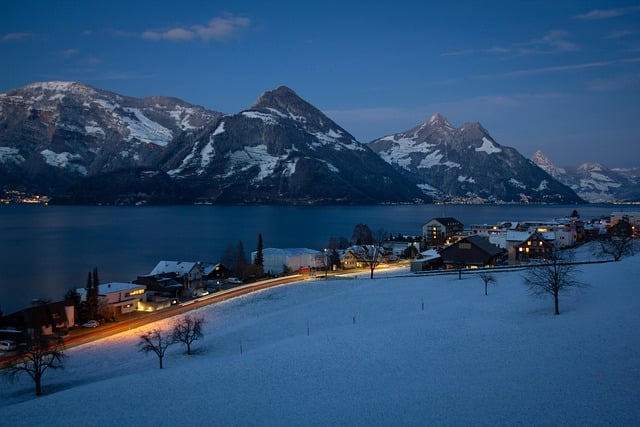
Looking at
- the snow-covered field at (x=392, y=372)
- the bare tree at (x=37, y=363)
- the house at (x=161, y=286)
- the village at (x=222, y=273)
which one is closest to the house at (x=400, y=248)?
the village at (x=222, y=273)

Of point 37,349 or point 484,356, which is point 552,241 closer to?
point 484,356

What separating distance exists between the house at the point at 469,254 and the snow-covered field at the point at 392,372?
20066mm

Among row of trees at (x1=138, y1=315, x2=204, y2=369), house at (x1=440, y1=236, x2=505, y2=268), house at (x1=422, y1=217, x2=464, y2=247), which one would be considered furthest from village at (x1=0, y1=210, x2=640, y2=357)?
house at (x1=422, y1=217, x2=464, y2=247)

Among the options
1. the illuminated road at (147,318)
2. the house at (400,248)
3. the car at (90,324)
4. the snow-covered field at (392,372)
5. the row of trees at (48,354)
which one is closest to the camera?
the snow-covered field at (392,372)

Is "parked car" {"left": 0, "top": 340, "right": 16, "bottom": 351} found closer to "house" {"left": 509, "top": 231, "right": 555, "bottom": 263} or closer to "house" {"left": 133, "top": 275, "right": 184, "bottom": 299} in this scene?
"house" {"left": 133, "top": 275, "right": 184, "bottom": 299}

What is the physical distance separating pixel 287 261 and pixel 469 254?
22809 millimetres

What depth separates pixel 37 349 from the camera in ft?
74.8

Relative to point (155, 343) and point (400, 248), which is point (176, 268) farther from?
point (400, 248)

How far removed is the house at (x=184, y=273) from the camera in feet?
175

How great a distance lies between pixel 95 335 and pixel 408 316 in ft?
65.4

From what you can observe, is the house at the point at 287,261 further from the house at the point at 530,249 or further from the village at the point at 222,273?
the house at the point at 530,249

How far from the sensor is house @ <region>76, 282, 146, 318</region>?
39.7 m

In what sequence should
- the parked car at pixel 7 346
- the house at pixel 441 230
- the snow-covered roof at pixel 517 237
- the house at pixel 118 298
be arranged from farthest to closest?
1. the house at pixel 441 230
2. the snow-covered roof at pixel 517 237
3. the house at pixel 118 298
4. the parked car at pixel 7 346

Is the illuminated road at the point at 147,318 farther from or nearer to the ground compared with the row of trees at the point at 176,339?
nearer to the ground
